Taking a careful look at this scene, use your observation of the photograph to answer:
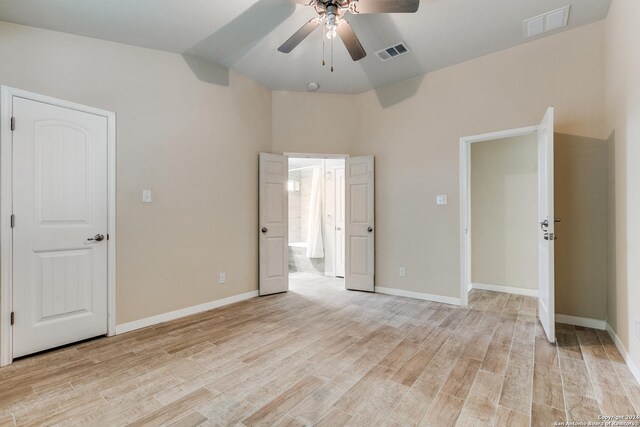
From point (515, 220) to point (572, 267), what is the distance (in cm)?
127

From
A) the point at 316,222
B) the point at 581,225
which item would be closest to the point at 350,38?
the point at 581,225

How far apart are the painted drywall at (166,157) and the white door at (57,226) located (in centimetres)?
16

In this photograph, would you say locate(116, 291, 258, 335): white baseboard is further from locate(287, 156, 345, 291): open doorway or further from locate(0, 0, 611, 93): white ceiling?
locate(0, 0, 611, 93): white ceiling

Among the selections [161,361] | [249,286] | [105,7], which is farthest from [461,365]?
[105,7]

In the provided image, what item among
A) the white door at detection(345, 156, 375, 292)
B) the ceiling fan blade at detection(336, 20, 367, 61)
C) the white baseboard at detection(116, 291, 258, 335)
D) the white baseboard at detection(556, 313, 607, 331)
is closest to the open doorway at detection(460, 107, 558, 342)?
the white baseboard at detection(556, 313, 607, 331)

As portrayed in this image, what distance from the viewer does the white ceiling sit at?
2.48 m

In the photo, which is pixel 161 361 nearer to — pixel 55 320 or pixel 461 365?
pixel 55 320

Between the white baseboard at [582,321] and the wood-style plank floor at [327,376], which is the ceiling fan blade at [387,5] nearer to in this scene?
the wood-style plank floor at [327,376]

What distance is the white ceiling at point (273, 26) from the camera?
2479 mm

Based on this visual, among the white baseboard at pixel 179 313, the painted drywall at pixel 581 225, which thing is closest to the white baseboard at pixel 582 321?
the painted drywall at pixel 581 225

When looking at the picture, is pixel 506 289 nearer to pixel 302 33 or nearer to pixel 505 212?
pixel 505 212

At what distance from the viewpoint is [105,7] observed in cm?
243

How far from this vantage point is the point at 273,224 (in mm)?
4285

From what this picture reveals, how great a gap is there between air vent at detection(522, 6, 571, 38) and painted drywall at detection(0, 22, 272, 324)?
3121mm
